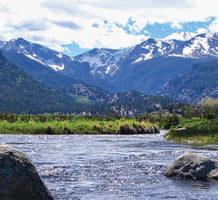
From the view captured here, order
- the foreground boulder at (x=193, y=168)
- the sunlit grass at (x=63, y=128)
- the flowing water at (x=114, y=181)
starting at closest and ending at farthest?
the flowing water at (x=114, y=181)
the foreground boulder at (x=193, y=168)
the sunlit grass at (x=63, y=128)

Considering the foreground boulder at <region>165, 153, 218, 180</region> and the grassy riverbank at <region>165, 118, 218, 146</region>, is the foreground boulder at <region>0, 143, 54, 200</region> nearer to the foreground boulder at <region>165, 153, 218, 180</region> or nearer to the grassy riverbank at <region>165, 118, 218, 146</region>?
the foreground boulder at <region>165, 153, 218, 180</region>

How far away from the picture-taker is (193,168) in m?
32.5

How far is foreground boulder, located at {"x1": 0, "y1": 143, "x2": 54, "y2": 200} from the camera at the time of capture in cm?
1828

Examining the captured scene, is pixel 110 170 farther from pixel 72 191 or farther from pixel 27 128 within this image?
pixel 27 128

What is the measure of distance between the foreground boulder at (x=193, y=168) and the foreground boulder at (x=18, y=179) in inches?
619

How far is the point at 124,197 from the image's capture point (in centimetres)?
2488

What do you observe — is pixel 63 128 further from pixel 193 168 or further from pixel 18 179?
pixel 18 179

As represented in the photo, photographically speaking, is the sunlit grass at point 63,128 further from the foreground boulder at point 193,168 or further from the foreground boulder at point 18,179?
the foreground boulder at point 18,179

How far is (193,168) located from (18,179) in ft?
59.9

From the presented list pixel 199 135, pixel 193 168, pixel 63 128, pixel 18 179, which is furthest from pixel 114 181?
pixel 63 128

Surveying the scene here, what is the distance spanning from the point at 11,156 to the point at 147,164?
22954 mm

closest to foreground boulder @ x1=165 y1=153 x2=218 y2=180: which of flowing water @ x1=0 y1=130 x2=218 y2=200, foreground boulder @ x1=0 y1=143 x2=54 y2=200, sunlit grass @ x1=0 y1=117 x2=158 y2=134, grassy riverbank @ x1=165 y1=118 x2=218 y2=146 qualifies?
flowing water @ x1=0 y1=130 x2=218 y2=200

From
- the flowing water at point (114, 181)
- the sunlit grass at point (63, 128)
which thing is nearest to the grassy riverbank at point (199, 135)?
the flowing water at point (114, 181)

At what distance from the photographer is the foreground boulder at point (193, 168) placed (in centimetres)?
3200
